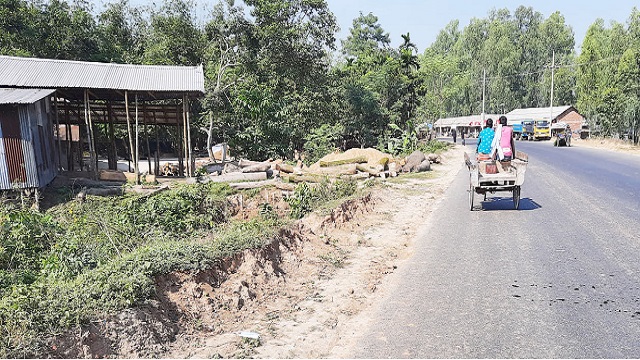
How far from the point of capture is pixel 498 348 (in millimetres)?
4227

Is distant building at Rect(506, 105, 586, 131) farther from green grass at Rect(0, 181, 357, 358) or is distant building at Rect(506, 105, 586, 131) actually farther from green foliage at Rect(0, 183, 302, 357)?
green foliage at Rect(0, 183, 302, 357)

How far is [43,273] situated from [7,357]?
319cm

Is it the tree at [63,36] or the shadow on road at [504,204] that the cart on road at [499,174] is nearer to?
the shadow on road at [504,204]

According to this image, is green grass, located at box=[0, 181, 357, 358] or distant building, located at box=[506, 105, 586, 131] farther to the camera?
distant building, located at box=[506, 105, 586, 131]

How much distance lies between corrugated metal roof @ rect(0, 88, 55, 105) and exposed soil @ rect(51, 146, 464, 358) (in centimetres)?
944

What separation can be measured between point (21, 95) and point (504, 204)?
45.9 feet

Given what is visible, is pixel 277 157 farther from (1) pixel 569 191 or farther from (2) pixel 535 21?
(2) pixel 535 21

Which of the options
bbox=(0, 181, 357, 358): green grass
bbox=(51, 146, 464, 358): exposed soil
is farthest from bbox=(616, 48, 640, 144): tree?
bbox=(51, 146, 464, 358): exposed soil

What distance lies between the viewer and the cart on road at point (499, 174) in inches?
394

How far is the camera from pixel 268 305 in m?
5.60

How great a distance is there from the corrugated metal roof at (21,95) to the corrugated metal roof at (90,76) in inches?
41.1

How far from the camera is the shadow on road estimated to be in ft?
35.2

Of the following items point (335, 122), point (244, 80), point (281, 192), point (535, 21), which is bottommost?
point (281, 192)

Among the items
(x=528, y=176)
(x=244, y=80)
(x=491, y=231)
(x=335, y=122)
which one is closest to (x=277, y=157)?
(x=244, y=80)
